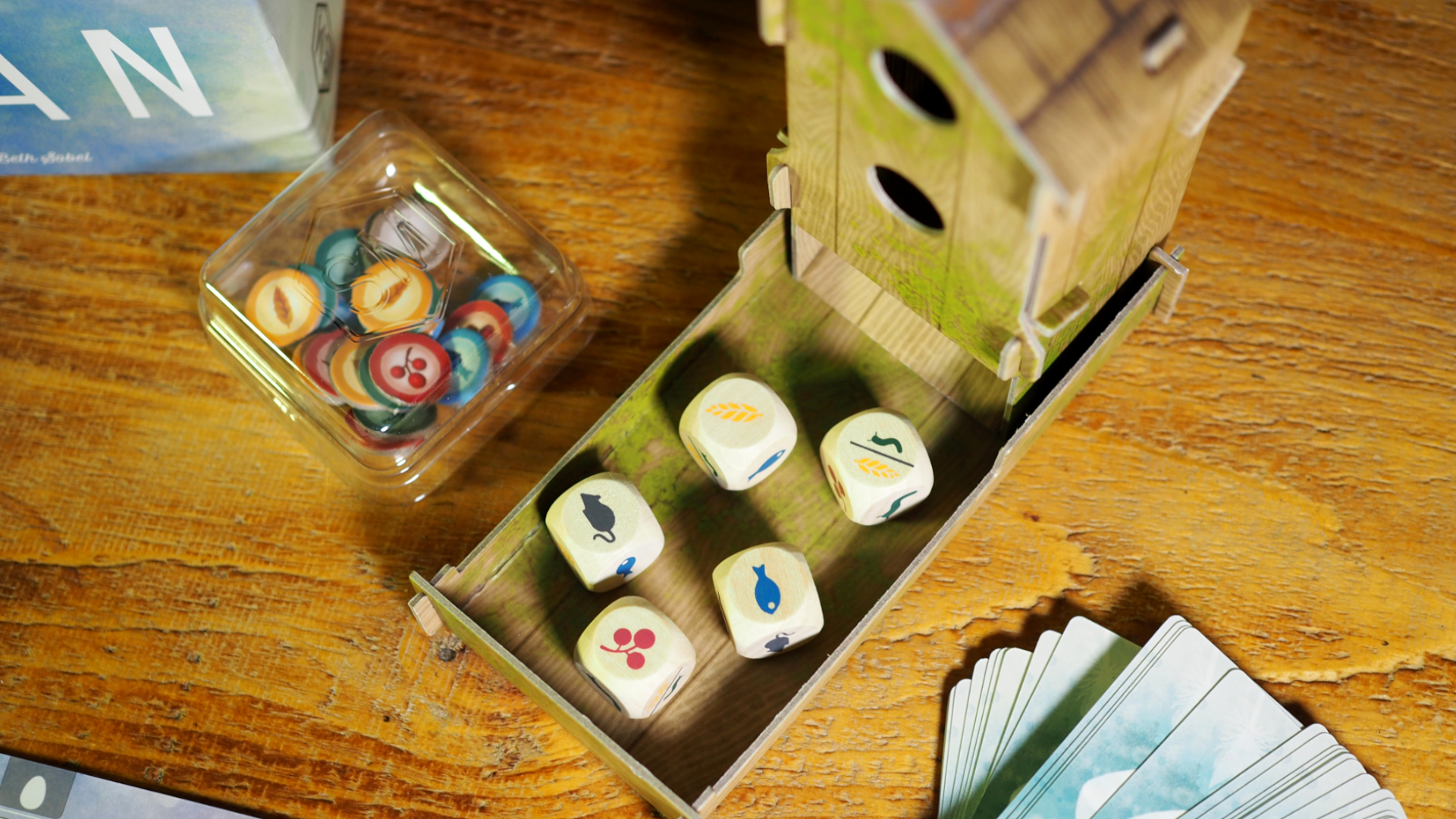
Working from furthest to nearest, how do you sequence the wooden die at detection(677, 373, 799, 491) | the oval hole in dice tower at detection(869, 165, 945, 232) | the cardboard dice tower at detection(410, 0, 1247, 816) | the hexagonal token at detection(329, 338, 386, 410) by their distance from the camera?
the hexagonal token at detection(329, 338, 386, 410)
the wooden die at detection(677, 373, 799, 491)
the oval hole in dice tower at detection(869, 165, 945, 232)
the cardboard dice tower at detection(410, 0, 1247, 816)

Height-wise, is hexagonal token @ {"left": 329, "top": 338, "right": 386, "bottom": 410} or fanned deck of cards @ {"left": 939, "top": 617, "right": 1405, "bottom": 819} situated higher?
fanned deck of cards @ {"left": 939, "top": 617, "right": 1405, "bottom": 819}

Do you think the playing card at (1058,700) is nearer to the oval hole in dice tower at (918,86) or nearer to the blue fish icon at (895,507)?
the blue fish icon at (895,507)

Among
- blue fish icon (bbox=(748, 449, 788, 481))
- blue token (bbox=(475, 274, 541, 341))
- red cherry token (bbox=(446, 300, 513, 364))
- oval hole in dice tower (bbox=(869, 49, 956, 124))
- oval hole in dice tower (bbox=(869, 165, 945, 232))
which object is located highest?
oval hole in dice tower (bbox=(869, 49, 956, 124))

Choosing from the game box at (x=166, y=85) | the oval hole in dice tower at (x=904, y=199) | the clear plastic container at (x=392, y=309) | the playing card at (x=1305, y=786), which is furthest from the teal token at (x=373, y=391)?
the playing card at (x=1305, y=786)

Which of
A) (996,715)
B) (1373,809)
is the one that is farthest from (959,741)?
(1373,809)

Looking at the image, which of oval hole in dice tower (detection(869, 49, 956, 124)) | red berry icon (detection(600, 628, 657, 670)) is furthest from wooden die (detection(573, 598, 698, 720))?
oval hole in dice tower (detection(869, 49, 956, 124))

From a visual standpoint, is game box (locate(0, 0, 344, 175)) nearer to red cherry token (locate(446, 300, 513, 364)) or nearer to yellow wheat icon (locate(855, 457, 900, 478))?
red cherry token (locate(446, 300, 513, 364))

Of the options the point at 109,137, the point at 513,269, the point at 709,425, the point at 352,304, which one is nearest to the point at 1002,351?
the point at 709,425

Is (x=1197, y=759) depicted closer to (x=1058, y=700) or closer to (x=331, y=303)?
(x=1058, y=700)
